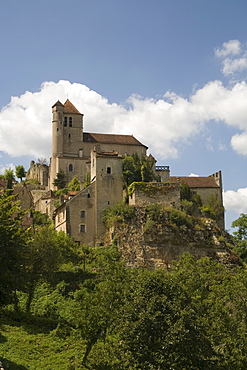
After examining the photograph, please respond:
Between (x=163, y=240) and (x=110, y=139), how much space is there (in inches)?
1261

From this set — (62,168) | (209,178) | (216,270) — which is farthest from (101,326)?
(62,168)

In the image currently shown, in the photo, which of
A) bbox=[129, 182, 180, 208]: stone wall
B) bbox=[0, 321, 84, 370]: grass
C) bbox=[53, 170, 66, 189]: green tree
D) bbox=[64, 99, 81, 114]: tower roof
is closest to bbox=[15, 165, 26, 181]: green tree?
bbox=[64, 99, 81, 114]: tower roof

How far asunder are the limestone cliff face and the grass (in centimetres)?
2142

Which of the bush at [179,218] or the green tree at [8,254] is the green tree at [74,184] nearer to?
the bush at [179,218]

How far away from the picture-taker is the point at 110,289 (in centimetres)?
3100

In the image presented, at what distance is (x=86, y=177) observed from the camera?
76375 millimetres

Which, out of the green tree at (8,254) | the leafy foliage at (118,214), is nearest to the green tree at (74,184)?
the leafy foliage at (118,214)

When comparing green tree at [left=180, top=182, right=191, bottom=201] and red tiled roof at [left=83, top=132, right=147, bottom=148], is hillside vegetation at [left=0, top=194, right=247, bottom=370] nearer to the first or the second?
green tree at [left=180, top=182, right=191, bottom=201]

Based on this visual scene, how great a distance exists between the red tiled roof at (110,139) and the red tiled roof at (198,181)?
44.8ft

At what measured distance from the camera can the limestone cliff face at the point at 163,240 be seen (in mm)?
54281

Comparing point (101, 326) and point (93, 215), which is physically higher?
point (93, 215)

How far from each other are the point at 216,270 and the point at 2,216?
21078 millimetres

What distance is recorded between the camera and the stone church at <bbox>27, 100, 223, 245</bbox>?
190 feet

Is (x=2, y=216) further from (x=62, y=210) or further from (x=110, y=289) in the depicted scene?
(x=62, y=210)
